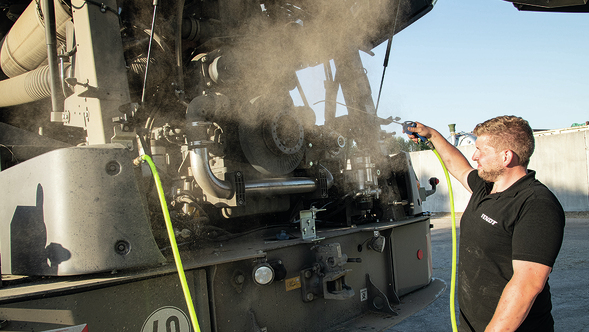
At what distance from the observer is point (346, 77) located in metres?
4.30

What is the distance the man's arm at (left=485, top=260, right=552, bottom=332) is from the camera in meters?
1.63

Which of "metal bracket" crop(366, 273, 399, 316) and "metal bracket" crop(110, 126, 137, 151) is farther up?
"metal bracket" crop(110, 126, 137, 151)

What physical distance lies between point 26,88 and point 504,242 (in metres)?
4.13

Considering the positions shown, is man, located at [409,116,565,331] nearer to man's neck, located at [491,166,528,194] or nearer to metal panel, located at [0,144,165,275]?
man's neck, located at [491,166,528,194]

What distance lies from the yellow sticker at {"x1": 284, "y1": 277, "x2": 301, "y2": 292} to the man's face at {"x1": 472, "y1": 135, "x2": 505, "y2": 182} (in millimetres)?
1488

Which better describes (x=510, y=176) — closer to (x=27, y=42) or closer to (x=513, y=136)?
(x=513, y=136)

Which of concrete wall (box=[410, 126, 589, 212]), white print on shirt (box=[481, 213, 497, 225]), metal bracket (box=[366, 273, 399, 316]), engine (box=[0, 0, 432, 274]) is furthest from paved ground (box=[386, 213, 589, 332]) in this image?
concrete wall (box=[410, 126, 589, 212])

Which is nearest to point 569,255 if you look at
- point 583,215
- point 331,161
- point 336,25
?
point 331,161

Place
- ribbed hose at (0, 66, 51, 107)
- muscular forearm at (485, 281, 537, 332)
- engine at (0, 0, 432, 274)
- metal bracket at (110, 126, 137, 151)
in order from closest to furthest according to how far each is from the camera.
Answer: muscular forearm at (485, 281, 537, 332) < metal bracket at (110, 126, 137, 151) < engine at (0, 0, 432, 274) < ribbed hose at (0, 66, 51, 107)

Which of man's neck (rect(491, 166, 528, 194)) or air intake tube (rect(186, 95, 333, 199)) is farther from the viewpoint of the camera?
air intake tube (rect(186, 95, 333, 199))

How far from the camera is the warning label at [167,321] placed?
212 cm

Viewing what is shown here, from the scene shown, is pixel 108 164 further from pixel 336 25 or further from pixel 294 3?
pixel 336 25

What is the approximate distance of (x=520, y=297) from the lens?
1633mm

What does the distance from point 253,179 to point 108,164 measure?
1.60 m
